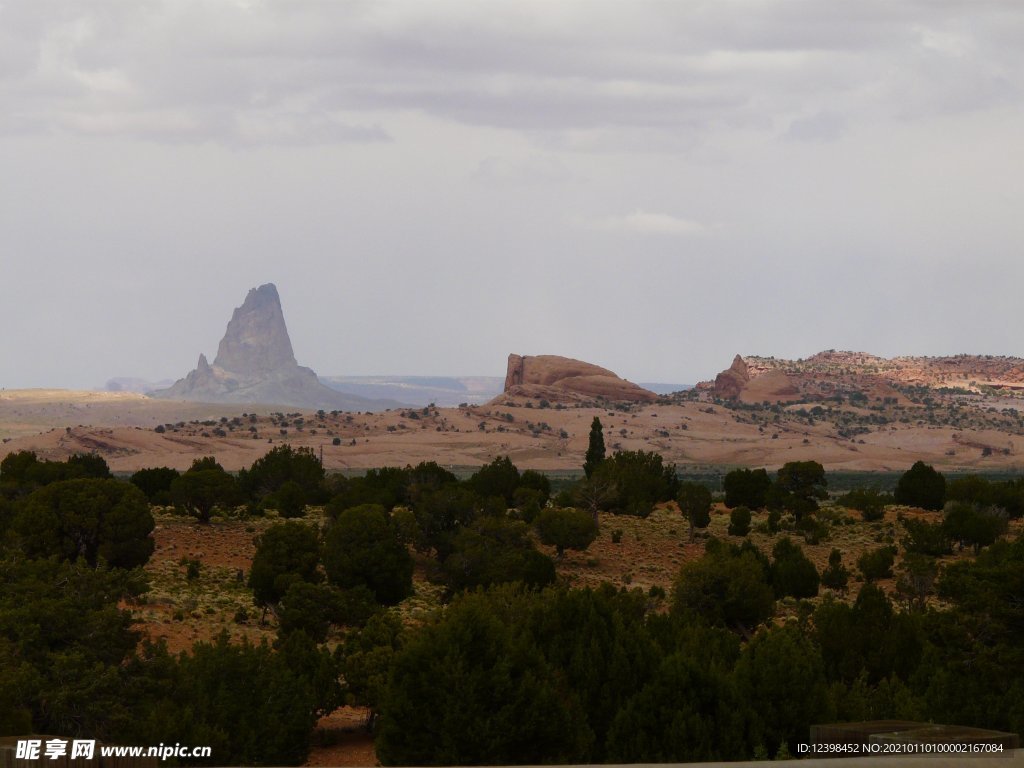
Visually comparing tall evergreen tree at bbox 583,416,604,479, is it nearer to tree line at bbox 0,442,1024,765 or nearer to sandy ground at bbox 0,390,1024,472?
tree line at bbox 0,442,1024,765

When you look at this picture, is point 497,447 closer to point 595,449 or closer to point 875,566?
point 595,449

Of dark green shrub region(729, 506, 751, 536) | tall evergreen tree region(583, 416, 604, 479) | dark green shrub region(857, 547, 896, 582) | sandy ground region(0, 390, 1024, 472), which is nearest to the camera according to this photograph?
dark green shrub region(857, 547, 896, 582)

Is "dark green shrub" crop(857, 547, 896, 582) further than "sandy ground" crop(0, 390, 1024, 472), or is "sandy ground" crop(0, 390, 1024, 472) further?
"sandy ground" crop(0, 390, 1024, 472)

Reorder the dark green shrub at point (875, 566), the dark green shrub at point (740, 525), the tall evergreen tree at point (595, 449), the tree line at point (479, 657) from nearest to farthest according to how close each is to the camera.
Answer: the tree line at point (479, 657) → the dark green shrub at point (875, 566) → the dark green shrub at point (740, 525) → the tall evergreen tree at point (595, 449)

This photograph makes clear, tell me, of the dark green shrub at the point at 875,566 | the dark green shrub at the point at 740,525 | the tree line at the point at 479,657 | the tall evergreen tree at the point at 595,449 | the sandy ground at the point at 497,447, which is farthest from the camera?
the sandy ground at the point at 497,447

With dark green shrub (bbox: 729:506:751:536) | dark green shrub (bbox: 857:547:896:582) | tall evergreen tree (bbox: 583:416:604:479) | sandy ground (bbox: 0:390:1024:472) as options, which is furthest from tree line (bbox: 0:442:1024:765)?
sandy ground (bbox: 0:390:1024:472)

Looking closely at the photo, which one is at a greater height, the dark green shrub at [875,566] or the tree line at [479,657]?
the tree line at [479,657]

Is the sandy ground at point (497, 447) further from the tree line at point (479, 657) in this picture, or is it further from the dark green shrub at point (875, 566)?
the tree line at point (479, 657)

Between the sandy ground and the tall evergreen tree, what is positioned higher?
the tall evergreen tree

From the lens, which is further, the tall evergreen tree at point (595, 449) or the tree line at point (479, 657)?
the tall evergreen tree at point (595, 449)

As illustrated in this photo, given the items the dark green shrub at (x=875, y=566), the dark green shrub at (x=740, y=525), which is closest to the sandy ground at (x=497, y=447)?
the dark green shrub at (x=740, y=525)

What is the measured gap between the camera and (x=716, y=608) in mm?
48375

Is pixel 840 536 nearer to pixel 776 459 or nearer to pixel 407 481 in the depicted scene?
pixel 407 481

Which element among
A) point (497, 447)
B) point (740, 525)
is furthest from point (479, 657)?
point (497, 447)
